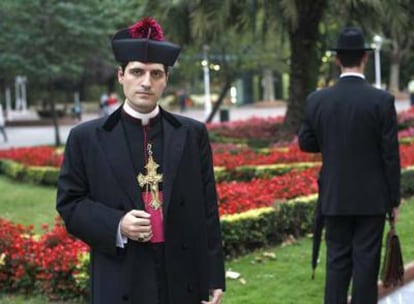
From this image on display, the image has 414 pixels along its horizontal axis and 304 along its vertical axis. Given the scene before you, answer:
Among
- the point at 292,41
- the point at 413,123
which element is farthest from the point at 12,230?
the point at 413,123

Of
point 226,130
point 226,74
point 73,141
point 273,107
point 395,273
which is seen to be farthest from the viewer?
point 273,107

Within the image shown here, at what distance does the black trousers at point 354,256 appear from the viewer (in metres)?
4.57

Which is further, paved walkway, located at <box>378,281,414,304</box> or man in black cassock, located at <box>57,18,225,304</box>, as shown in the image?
paved walkway, located at <box>378,281,414,304</box>

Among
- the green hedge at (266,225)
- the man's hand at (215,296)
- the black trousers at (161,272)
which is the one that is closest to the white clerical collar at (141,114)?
the black trousers at (161,272)

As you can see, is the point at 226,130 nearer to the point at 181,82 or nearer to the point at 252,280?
the point at 252,280

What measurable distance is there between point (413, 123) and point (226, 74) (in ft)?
24.6

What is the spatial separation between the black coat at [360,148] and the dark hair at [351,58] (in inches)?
3.6

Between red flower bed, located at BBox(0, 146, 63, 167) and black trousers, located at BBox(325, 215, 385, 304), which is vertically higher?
black trousers, located at BBox(325, 215, 385, 304)

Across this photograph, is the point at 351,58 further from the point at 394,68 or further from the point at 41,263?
the point at 394,68

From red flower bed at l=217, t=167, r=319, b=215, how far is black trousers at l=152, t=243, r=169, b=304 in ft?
13.3

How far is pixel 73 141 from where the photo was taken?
2896mm

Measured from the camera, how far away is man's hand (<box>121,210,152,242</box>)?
2.74 meters

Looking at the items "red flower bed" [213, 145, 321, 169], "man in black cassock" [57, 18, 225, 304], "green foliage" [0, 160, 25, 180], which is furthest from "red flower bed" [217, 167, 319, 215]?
"green foliage" [0, 160, 25, 180]

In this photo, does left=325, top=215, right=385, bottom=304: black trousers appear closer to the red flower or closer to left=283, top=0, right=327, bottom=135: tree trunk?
the red flower
